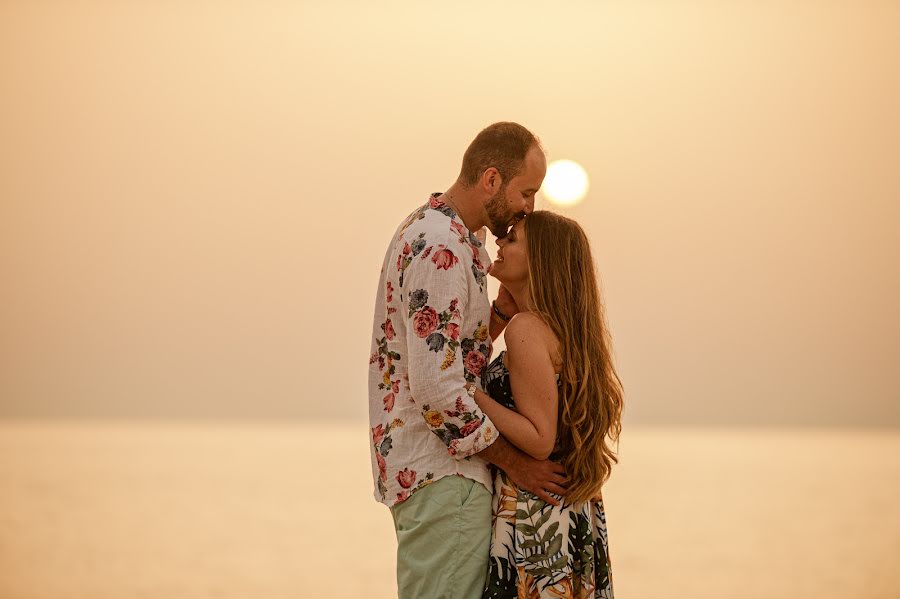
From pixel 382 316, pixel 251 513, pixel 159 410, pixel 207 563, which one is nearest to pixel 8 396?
pixel 159 410

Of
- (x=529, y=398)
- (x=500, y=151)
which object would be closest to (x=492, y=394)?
(x=529, y=398)

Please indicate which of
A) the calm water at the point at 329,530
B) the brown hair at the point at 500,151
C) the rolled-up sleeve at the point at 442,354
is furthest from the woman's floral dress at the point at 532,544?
the calm water at the point at 329,530

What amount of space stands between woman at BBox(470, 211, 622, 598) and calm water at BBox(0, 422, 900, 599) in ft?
17.4

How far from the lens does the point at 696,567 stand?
1065cm

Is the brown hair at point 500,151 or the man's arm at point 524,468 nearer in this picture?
the man's arm at point 524,468

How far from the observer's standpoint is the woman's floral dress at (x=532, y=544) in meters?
3.29

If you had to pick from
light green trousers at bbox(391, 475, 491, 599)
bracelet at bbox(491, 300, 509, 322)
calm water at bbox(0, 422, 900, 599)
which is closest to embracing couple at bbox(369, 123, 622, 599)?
light green trousers at bbox(391, 475, 491, 599)

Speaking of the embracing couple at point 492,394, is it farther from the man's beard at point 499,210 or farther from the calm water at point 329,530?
the calm water at point 329,530

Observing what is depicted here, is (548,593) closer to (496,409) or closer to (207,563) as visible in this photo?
(496,409)

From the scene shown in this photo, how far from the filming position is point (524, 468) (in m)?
3.28

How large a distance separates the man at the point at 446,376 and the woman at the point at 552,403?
54mm

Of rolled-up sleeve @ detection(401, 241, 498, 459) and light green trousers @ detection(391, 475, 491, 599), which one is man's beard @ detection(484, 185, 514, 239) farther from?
light green trousers @ detection(391, 475, 491, 599)

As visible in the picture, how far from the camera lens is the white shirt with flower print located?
10.3ft

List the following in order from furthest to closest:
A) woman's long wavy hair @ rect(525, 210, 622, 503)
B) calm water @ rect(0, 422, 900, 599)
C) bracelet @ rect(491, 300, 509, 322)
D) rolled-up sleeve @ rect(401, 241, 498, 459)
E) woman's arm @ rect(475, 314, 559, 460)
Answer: calm water @ rect(0, 422, 900, 599), bracelet @ rect(491, 300, 509, 322), woman's long wavy hair @ rect(525, 210, 622, 503), woman's arm @ rect(475, 314, 559, 460), rolled-up sleeve @ rect(401, 241, 498, 459)
